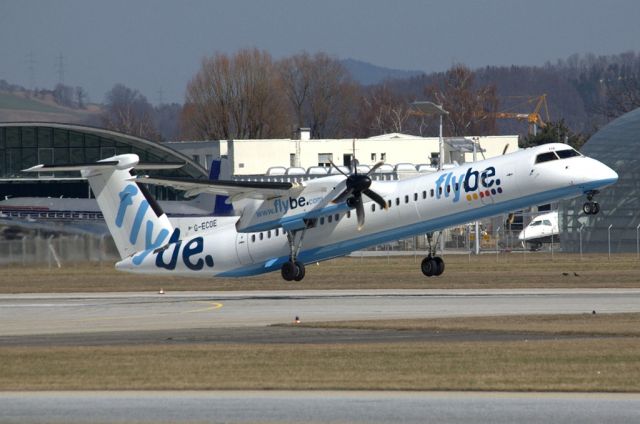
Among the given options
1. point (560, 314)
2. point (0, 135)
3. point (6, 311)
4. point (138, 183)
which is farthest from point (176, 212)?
point (560, 314)

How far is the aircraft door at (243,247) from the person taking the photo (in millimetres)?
46125

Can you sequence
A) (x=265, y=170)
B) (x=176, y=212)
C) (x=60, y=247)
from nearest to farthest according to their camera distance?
(x=60, y=247) → (x=176, y=212) → (x=265, y=170)

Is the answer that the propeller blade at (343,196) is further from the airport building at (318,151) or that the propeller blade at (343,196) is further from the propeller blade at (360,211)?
the airport building at (318,151)

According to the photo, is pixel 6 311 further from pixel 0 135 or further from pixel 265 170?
pixel 265 170

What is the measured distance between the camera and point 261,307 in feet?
130

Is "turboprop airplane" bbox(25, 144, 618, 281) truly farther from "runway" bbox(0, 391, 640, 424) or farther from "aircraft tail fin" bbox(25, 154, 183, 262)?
"runway" bbox(0, 391, 640, 424)

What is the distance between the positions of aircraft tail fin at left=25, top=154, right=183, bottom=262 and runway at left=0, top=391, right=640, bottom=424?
81.4ft

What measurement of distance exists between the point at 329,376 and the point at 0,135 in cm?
8007

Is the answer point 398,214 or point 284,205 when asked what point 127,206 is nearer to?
point 284,205

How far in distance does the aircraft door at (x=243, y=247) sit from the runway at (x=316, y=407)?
26.1 metres

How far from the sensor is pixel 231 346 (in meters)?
27.1

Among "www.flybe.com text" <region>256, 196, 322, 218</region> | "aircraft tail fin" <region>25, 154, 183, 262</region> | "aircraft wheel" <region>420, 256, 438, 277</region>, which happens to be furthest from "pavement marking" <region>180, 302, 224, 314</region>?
"aircraft wheel" <region>420, 256, 438, 277</region>

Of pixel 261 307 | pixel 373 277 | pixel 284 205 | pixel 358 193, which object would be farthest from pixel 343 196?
pixel 373 277

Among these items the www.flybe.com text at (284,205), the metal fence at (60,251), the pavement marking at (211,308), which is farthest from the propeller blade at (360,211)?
the metal fence at (60,251)
